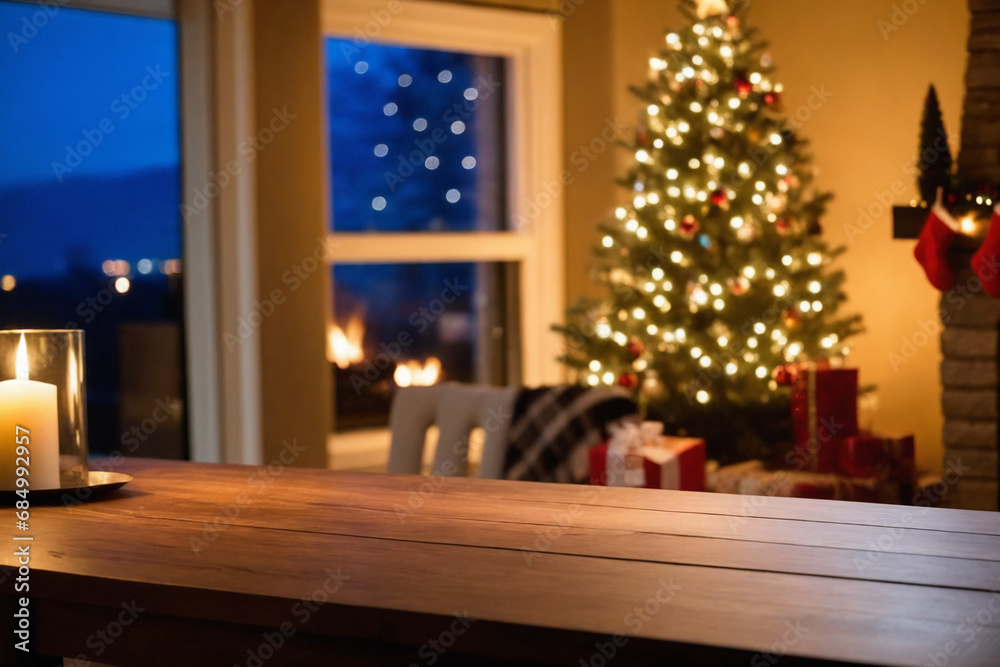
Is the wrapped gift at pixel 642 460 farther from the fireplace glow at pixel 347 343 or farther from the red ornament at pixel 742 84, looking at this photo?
the fireplace glow at pixel 347 343

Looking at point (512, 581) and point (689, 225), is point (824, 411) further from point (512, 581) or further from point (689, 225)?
point (512, 581)

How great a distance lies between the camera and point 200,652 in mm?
1105

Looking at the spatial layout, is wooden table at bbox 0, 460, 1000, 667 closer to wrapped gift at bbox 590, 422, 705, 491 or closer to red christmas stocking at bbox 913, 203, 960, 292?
wrapped gift at bbox 590, 422, 705, 491

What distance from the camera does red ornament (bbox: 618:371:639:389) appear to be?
4270mm

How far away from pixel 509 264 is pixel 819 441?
75.5 inches

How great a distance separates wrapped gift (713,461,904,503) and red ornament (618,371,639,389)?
522 millimetres

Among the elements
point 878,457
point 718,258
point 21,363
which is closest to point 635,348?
point 718,258

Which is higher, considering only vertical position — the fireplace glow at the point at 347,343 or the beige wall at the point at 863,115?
the beige wall at the point at 863,115

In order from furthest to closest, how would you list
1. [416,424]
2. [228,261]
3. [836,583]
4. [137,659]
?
[228,261]
[416,424]
[137,659]
[836,583]

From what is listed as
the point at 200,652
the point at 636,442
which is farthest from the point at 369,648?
the point at 636,442

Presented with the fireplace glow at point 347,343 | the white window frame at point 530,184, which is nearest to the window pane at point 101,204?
the fireplace glow at point 347,343

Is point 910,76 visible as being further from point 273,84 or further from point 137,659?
point 137,659

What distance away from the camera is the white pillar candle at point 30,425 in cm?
145

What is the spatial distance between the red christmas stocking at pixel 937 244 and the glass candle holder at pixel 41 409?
10.00 feet
